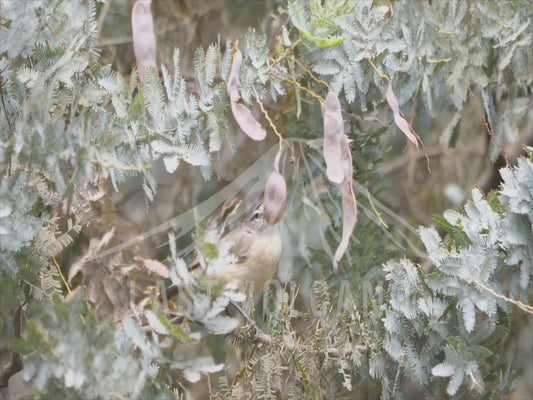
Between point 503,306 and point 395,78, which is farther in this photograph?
point 395,78

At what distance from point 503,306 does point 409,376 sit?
0.42 ft

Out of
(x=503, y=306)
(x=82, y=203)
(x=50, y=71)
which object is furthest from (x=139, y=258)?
(x=503, y=306)

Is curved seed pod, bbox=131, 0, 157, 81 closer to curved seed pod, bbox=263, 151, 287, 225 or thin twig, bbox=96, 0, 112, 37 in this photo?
curved seed pod, bbox=263, 151, 287, 225

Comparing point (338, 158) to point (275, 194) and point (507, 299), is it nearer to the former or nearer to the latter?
point (275, 194)

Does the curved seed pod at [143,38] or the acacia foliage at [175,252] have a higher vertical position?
the curved seed pod at [143,38]

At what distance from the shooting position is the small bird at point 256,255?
1.13 m

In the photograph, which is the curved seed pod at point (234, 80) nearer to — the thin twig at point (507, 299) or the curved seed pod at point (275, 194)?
the curved seed pod at point (275, 194)

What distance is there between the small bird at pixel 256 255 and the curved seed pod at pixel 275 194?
129 millimetres

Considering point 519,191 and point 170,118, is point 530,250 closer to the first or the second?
point 519,191

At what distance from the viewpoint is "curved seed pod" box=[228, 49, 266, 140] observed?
927 mm

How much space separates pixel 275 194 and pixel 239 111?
0.10m

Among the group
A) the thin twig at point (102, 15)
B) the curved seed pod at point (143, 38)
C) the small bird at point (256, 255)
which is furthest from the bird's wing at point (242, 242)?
the thin twig at point (102, 15)

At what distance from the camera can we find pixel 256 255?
113cm

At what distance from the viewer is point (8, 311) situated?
89cm
